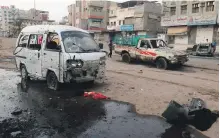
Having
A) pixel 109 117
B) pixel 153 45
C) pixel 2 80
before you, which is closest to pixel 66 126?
pixel 109 117

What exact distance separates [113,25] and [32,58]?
50344mm

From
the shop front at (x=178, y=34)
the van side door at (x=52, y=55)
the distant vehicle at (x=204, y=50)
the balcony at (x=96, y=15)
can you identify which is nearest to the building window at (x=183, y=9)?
the shop front at (x=178, y=34)

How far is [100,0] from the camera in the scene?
66.4 metres

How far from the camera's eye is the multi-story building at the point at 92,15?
2562 inches

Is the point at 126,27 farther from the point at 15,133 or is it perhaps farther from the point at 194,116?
the point at 15,133

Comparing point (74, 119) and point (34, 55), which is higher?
point (34, 55)

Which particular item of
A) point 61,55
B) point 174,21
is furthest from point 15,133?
point 174,21

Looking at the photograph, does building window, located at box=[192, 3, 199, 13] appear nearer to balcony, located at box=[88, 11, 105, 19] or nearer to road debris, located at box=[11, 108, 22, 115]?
balcony, located at box=[88, 11, 105, 19]

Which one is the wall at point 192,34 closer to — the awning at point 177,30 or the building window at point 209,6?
the awning at point 177,30

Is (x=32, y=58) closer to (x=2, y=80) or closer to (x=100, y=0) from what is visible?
(x=2, y=80)

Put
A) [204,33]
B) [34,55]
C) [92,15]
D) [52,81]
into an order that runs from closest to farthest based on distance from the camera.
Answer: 1. [52,81]
2. [34,55]
3. [204,33]
4. [92,15]

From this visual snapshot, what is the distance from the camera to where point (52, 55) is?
7609 mm

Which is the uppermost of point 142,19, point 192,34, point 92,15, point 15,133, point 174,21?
point 92,15

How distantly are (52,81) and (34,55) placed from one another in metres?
1.20
